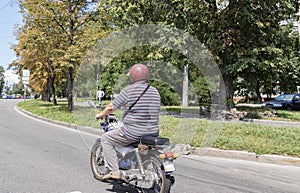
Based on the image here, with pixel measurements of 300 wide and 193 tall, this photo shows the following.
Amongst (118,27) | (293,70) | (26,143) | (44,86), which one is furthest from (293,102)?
(44,86)

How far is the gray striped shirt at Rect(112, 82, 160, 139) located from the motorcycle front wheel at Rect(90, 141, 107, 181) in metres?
1.10

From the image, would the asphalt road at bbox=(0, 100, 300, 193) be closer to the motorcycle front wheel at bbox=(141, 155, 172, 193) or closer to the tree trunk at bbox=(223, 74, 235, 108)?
the motorcycle front wheel at bbox=(141, 155, 172, 193)

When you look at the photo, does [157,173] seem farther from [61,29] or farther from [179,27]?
[61,29]

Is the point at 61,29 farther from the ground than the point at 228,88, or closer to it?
farther from the ground

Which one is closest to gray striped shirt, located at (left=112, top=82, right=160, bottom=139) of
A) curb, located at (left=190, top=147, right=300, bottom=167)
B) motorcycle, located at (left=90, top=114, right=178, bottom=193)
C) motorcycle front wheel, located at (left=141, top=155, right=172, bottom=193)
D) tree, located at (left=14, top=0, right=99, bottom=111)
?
motorcycle, located at (left=90, top=114, right=178, bottom=193)

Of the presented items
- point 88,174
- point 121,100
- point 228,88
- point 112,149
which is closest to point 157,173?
point 112,149

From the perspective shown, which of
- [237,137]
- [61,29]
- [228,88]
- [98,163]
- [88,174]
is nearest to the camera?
[98,163]

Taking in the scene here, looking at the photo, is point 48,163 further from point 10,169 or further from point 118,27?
point 118,27

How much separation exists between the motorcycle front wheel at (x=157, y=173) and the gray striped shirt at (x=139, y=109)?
0.37 meters

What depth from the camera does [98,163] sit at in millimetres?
5375

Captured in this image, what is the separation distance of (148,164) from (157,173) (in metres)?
0.19

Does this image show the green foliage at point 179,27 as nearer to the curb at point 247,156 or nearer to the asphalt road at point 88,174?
A: the curb at point 247,156

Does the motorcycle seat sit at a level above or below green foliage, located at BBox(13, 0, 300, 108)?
below

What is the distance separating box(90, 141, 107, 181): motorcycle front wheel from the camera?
5258 millimetres
